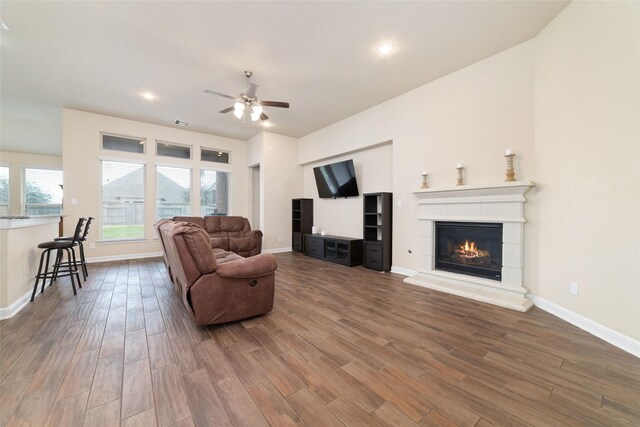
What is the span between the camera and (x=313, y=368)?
171 centimetres

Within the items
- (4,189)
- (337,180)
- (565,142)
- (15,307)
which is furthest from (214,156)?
(565,142)

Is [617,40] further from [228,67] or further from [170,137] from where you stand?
[170,137]

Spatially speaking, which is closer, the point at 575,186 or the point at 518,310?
the point at 575,186

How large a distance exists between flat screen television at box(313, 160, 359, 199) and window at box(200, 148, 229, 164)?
283 centimetres

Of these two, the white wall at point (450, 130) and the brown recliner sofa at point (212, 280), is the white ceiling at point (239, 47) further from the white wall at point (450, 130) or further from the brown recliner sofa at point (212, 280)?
the brown recliner sofa at point (212, 280)

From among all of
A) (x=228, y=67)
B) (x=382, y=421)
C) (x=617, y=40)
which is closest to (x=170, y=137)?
(x=228, y=67)

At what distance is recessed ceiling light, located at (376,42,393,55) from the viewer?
295cm

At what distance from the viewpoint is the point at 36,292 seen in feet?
10.2

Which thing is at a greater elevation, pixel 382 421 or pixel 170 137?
pixel 170 137

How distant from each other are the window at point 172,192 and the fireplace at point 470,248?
6025mm

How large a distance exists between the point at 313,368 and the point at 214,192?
6133 mm

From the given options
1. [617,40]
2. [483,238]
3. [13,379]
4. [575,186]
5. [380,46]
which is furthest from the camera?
[483,238]

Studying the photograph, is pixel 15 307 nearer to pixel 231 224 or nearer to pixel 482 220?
pixel 231 224

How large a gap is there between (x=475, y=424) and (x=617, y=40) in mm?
3245
